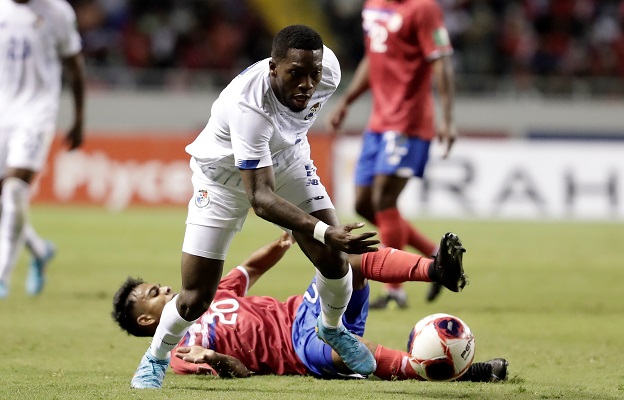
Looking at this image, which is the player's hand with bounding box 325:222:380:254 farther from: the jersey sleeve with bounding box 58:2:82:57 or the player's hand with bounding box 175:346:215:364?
the jersey sleeve with bounding box 58:2:82:57

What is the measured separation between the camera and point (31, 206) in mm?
19078

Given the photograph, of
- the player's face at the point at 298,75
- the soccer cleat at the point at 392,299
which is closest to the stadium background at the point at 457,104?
the soccer cleat at the point at 392,299

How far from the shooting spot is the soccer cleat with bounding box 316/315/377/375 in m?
5.27

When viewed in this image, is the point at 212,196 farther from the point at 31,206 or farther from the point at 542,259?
the point at 31,206

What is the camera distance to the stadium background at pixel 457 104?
18.2 m

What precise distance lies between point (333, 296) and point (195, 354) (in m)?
0.85

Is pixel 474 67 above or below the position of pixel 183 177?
above

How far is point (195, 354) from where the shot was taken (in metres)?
5.59

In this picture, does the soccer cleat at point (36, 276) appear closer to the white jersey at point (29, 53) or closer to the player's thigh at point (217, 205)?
the white jersey at point (29, 53)

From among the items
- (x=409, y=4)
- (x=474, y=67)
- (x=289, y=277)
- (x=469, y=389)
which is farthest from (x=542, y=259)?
(x=474, y=67)

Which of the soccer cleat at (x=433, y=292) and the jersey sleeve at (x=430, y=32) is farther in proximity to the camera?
the soccer cleat at (x=433, y=292)

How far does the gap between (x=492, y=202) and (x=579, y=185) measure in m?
1.48

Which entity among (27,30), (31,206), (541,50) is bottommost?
(31,206)

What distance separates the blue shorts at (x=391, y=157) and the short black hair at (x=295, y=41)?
3.98m
